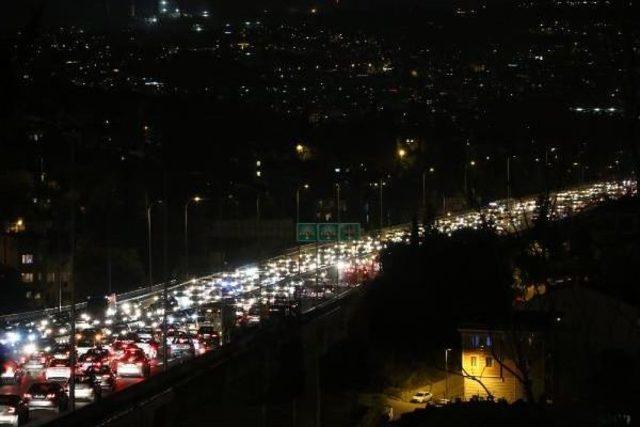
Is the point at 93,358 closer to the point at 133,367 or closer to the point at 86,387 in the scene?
the point at 133,367

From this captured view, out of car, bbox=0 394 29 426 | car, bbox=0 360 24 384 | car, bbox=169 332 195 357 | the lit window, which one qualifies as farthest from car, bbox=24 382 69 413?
the lit window

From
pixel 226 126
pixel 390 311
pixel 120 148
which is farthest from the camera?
pixel 226 126

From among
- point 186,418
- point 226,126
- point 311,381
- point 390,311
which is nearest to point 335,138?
point 226,126

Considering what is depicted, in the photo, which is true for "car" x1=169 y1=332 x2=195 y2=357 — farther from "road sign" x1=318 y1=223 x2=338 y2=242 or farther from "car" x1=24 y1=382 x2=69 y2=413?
"car" x1=24 y1=382 x2=69 y2=413

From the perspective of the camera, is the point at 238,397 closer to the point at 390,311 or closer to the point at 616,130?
the point at 390,311

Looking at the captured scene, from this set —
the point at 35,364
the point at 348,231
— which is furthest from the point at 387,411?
the point at 35,364
